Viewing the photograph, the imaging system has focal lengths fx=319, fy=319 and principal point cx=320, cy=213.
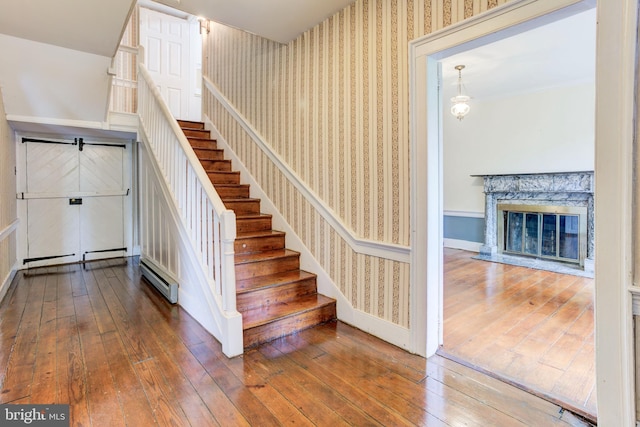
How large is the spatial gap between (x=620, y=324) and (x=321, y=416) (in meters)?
1.32

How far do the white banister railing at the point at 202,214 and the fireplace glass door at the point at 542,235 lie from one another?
4.87 m

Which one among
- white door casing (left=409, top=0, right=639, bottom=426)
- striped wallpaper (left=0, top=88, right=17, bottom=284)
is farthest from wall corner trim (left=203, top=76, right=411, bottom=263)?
striped wallpaper (left=0, top=88, right=17, bottom=284)

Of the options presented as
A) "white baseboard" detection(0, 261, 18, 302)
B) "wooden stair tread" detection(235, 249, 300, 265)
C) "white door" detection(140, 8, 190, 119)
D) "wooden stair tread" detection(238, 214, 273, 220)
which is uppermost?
"white door" detection(140, 8, 190, 119)

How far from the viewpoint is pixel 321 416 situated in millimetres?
1562

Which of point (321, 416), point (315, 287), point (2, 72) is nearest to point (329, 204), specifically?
point (315, 287)

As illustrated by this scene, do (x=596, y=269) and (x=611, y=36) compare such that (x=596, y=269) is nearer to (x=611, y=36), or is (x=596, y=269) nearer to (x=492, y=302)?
(x=611, y=36)

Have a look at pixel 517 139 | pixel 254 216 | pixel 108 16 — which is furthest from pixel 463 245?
pixel 108 16

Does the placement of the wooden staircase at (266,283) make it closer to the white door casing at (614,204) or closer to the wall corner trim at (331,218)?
the wall corner trim at (331,218)

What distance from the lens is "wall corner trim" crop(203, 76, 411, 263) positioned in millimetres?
2287

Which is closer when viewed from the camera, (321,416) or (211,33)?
(321,416)

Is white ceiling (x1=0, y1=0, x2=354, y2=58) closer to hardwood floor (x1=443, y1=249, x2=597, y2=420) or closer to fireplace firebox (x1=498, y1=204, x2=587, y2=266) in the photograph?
hardwood floor (x1=443, y1=249, x2=597, y2=420)

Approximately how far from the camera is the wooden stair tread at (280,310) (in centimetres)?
236

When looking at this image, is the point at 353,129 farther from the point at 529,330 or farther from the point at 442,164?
the point at 529,330

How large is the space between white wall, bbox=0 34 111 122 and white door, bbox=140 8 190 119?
6.02 feet
